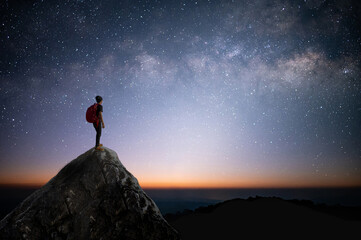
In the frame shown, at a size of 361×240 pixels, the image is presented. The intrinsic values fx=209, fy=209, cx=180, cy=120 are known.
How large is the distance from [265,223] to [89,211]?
1807 cm

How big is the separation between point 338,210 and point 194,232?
850 inches

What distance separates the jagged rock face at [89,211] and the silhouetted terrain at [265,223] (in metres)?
13.0

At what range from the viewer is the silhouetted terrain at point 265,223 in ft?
58.1

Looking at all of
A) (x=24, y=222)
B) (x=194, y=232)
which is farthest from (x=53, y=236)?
(x=194, y=232)

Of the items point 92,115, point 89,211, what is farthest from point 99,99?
point 89,211

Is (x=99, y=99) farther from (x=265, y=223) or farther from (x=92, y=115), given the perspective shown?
(x=265, y=223)

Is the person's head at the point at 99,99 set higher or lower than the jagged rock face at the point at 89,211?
higher

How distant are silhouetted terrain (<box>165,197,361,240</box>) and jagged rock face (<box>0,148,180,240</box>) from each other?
1305cm

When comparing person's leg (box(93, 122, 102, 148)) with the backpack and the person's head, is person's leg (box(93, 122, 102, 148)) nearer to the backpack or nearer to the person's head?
the backpack

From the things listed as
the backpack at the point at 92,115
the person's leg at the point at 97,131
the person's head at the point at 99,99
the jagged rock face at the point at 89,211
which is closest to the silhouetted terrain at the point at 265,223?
the jagged rock face at the point at 89,211

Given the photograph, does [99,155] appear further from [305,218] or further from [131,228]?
[305,218]

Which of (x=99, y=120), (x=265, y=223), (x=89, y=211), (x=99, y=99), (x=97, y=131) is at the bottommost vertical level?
(x=265, y=223)

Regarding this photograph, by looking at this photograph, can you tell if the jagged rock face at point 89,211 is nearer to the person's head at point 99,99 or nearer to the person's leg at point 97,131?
the person's leg at point 97,131

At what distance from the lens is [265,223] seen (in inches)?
777
